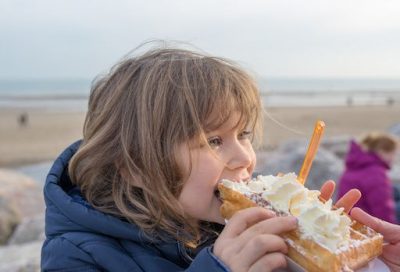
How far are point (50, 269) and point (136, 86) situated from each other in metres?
0.76

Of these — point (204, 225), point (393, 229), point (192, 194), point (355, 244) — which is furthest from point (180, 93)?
point (393, 229)

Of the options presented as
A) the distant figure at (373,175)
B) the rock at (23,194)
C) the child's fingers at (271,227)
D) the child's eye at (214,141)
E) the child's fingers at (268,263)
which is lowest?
the rock at (23,194)

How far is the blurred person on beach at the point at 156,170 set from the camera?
198 centimetres

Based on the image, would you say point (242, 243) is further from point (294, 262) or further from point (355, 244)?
point (355, 244)

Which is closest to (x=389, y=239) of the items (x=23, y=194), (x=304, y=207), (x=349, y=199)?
(x=349, y=199)

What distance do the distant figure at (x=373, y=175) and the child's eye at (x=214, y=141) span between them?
14.8 ft

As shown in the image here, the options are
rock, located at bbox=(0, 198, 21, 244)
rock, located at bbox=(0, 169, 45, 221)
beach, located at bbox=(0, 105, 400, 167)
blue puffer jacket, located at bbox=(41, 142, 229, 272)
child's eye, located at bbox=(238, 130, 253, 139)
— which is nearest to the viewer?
blue puffer jacket, located at bbox=(41, 142, 229, 272)

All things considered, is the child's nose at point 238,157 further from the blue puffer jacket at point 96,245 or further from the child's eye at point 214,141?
the blue puffer jacket at point 96,245

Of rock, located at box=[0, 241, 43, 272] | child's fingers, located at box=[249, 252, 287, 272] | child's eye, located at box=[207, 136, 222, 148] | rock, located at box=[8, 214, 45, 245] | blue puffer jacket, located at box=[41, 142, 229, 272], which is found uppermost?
child's eye, located at box=[207, 136, 222, 148]

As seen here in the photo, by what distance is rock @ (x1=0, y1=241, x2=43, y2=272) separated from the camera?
4.89 m

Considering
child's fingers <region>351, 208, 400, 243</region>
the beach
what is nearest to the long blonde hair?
child's fingers <region>351, 208, 400, 243</region>

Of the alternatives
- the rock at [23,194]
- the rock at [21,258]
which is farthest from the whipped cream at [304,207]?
the rock at [23,194]

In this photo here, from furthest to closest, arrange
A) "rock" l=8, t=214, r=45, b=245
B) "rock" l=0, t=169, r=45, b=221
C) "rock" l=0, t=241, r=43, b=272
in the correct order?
"rock" l=0, t=169, r=45, b=221 < "rock" l=8, t=214, r=45, b=245 < "rock" l=0, t=241, r=43, b=272

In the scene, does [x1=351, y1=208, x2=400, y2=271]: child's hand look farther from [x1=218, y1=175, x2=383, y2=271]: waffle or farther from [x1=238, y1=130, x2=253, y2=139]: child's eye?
[x1=238, y1=130, x2=253, y2=139]: child's eye
